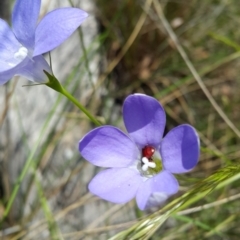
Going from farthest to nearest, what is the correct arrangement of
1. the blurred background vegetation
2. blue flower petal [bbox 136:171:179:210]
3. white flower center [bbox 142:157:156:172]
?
the blurred background vegetation < white flower center [bbox 142:157:156:172] < blue flower petal [bbox 136:171:179:210]

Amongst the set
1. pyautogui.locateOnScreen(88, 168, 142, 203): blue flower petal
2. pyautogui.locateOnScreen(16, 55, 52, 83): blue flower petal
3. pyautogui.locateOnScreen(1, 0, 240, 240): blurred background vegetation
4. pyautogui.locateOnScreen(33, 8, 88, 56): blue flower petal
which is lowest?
pyautogui.locateOnScreen(1, 0, 240, 240): blurred background vegetation

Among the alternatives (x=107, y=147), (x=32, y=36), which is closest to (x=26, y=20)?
(x=32, y=36)

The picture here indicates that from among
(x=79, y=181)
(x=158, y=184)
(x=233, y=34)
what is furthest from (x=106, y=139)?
(x=233, y=34)

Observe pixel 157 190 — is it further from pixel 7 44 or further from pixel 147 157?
pixel 7 44

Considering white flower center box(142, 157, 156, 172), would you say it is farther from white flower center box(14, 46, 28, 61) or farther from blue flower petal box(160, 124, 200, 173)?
white flower center box(14, 46, 28, 61)

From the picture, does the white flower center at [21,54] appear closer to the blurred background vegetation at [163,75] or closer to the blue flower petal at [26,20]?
the blue flower petal at [26,20]

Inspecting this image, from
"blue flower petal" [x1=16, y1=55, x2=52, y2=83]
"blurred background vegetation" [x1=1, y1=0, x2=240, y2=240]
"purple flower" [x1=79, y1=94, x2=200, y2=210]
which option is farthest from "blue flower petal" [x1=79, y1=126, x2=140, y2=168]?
"blurred background vegetation" [x1=1, y1=0, x2=240, y2=240]

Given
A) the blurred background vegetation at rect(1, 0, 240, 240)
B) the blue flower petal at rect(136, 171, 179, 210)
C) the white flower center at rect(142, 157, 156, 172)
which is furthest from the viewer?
the blurred background vegetation at rect(1, 0, 240, 240)

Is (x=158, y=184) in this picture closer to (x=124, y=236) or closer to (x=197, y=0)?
(x=124, y=236)
